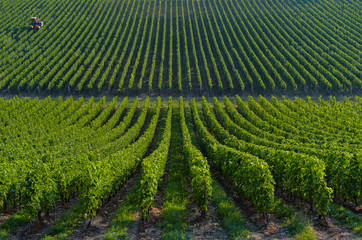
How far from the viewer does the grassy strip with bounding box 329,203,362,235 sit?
12.3m

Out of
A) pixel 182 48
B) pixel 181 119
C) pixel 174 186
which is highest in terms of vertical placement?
pixel 182 48

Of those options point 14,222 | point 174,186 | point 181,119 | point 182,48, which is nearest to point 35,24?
point 182,48

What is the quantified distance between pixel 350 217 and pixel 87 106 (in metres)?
41.5

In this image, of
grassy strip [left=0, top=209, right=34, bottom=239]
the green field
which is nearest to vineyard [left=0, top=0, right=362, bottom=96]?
the green field

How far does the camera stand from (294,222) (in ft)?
42.5

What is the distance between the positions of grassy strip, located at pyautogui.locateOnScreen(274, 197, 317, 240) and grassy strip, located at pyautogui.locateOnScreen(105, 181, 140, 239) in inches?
294

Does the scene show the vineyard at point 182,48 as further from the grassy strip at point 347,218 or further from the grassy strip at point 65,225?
the grassy strip at point 65,225

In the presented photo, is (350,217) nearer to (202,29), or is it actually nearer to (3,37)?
(202,29)

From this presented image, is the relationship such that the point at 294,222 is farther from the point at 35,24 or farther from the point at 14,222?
the point at 35,24

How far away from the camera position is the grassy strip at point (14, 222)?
43.2 feet

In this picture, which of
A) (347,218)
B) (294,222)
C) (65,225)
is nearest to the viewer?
(347,218)

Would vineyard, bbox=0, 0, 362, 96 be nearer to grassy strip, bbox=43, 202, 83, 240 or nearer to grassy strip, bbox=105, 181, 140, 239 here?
grassy strip, bbox=105, 181, 140, 239

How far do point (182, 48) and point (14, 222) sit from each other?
67935 mm

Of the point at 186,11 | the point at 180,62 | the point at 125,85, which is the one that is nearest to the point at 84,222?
the point at 125,85
